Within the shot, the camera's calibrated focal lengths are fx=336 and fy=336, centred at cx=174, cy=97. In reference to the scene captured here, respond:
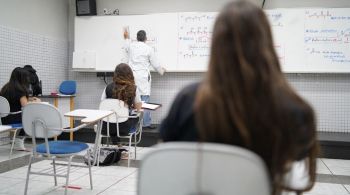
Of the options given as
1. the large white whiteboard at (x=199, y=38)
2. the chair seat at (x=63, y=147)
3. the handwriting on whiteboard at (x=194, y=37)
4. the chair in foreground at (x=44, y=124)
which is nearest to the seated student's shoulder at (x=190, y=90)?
the chair in foreground at (x=44, y=124)

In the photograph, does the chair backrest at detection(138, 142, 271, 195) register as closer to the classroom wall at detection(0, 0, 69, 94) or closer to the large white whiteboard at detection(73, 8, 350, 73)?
the large white whiteboard at detection(73, 8, 350, 73)

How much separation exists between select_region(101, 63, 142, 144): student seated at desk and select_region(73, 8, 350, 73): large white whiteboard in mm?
1357

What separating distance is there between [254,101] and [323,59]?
4.26 metres

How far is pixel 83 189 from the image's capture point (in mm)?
2910

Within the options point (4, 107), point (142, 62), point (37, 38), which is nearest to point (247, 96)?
point (4, 107)

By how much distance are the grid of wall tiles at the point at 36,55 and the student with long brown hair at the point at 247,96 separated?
4.30m

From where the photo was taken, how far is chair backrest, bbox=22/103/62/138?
7.81 feet

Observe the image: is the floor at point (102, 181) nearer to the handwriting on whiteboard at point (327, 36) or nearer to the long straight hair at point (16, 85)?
the long straight hair at point (16, 85)

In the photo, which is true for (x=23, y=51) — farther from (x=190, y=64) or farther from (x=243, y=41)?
(x=243, y=41)

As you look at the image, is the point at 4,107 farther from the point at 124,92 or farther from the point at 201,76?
the point at 201,76

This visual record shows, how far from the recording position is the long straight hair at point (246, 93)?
0.92 meters

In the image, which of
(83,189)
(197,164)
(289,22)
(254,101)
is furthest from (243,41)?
(289,22)

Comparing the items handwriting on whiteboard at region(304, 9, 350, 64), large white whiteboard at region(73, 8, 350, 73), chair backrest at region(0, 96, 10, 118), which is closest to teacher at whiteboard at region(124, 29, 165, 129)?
large white whiteboard at region(73, 8, 350, 73)

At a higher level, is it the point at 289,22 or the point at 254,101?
the point at 289,22
